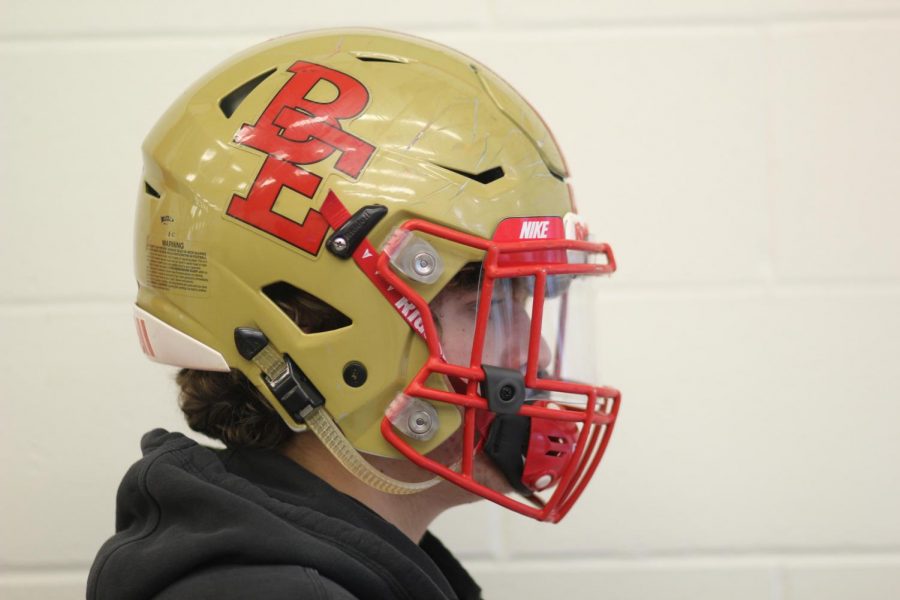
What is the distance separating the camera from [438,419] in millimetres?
1020

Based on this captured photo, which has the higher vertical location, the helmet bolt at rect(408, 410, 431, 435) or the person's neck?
the helmet bolt at rect(408, 410, 431, 435)

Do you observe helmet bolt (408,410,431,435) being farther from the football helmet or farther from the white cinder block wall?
the white cinder block wall

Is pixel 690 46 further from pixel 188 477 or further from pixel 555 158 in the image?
pixel 188 477

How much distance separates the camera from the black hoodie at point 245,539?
888 millimetres

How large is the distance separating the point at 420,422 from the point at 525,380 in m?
0.12

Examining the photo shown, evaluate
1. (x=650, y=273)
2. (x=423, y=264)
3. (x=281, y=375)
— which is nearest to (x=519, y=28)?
(x=650, y=273)

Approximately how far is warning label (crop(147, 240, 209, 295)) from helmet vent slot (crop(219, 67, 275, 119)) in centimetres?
16

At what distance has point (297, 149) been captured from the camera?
1.00 metres

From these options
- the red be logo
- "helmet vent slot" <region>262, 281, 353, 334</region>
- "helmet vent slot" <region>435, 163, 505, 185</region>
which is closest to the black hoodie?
"helmet vent slot" <region>262, 281, 353, 334</region>

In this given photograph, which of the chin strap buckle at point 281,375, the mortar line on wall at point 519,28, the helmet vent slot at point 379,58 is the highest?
the mortar line on wall at point 519,28

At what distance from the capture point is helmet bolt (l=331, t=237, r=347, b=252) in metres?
0.98

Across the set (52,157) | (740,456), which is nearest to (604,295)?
(740,456)

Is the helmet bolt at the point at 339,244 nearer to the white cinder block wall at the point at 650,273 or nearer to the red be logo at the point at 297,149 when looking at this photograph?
the red be logo at the point at 297,149

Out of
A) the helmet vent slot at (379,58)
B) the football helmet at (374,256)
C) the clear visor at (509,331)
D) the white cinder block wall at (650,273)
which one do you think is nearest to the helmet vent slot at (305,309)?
the football helmet at (374,256)
